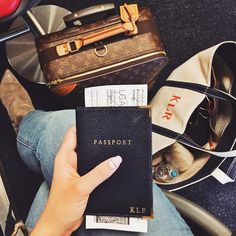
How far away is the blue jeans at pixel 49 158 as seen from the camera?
999 millimetres

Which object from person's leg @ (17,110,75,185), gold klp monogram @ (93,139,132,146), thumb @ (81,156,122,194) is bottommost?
person's leg @ (17,110,75,185)

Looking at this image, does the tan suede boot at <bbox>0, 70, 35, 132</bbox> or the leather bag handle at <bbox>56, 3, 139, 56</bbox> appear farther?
the tan suede boot at <bbox>0, 70, 35, 132</bbox>

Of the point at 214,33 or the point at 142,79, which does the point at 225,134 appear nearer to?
the point at 142,79

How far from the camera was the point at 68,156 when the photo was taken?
914 millimetres

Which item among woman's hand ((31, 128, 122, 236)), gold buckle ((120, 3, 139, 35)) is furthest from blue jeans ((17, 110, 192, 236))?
gold buckle ((120, 3, 139, 35))

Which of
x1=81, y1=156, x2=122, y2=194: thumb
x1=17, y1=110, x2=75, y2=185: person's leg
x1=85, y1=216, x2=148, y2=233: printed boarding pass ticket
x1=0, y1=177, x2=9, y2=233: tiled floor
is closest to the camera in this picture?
x1=81, y1=156, x2=122, y2=194: thumb

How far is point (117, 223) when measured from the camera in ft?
3.14

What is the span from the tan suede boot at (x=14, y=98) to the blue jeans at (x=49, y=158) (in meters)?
0.06

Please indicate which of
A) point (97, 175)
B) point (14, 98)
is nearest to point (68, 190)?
point (97, 175)

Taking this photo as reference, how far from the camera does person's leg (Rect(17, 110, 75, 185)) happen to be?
3.53 ft

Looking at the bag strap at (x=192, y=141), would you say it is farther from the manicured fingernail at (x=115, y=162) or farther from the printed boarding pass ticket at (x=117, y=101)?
the manicured fingernail at (x=115, y=162)

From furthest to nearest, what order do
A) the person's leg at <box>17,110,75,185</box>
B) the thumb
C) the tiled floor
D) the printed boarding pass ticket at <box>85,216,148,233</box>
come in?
the tiled floor → the person's leg at <box>17,110,75,185</box> → the printed boarding pass ticket at <box>85,216,148,233</box> → the thumb

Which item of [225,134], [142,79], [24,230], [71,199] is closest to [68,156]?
[71,199]

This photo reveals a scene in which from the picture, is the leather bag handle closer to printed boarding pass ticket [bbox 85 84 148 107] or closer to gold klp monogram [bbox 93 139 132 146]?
printed boarding pass ticket [bbox 85 84 148 107]
